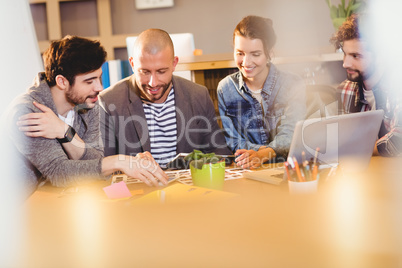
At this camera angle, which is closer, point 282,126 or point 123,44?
point 282,126

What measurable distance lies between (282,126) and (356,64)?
44 centimetres

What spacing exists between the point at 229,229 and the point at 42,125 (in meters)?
0.75

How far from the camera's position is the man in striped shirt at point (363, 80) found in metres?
1.73

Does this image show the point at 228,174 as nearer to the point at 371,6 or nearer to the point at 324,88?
the point at 324,88

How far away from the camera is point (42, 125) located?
4.17ft

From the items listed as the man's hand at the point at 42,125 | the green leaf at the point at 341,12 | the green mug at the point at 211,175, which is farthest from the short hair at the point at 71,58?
the green leaf at the point at 341,12

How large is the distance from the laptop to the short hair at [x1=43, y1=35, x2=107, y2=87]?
2.37ft

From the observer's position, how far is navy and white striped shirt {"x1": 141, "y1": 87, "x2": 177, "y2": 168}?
185 cm

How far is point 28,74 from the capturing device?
3109mm

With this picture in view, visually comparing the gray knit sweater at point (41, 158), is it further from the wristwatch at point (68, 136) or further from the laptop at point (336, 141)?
the laptop at point (336, 141)

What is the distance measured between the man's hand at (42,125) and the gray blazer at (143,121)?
461mm

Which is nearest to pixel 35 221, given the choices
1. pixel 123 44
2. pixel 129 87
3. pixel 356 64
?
pixel 129 87

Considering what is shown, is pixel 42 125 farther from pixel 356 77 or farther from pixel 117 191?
pixel 356 77

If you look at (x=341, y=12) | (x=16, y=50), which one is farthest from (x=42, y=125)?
(x=341, y=12)
